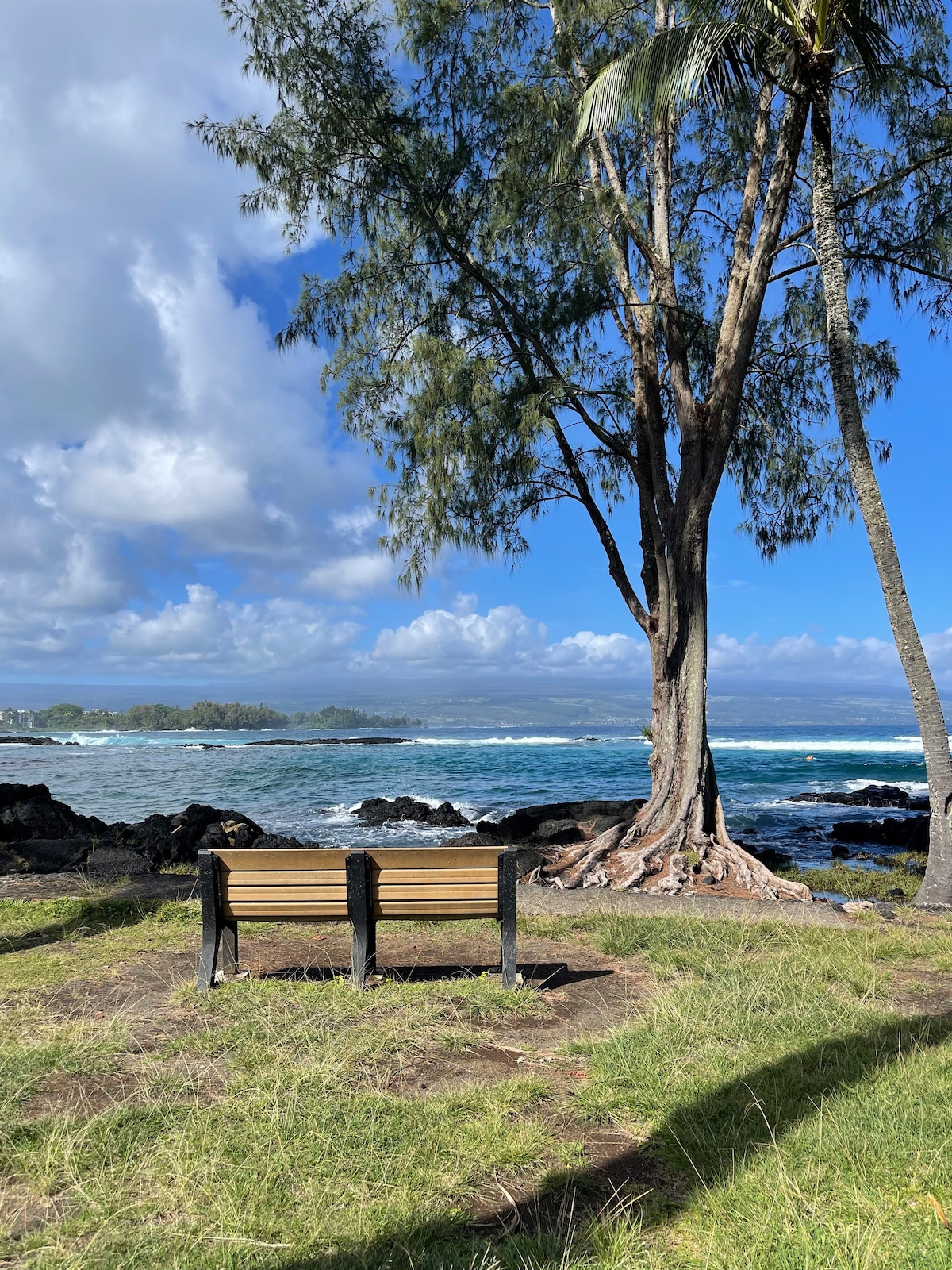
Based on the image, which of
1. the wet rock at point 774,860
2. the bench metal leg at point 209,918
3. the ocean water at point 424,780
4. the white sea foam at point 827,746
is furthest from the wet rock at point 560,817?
the white sea foam at point 827,746

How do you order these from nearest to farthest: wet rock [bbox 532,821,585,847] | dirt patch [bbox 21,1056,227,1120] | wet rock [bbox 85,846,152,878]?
dirt patch [bbox 21,1056,227,1120] → wet rock [bbox 85,846,152,878] → wet rock [bbox 532,821,585,847]

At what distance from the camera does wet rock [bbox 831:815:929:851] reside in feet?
54.3

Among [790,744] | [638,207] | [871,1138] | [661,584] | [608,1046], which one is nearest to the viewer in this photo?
[871,1138]

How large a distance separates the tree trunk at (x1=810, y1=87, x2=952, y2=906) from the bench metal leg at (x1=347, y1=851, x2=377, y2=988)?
561 centimetres

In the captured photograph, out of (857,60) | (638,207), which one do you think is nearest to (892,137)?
(857,60)

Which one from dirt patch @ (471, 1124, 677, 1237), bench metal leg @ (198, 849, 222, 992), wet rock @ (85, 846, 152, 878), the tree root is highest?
bench metal leg @ (198, 849, 222, 992)

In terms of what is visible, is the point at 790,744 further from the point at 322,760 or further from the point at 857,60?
the point at 857,60

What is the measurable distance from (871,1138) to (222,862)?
3.60 meters

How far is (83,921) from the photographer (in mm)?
6863

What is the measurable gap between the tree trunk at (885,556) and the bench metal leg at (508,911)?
4.89 m

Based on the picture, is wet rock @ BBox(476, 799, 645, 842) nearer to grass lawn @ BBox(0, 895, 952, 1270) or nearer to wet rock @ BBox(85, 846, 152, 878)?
wet rock @ BBox(85, 846, 152, 878)

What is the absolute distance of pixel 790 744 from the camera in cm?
6131

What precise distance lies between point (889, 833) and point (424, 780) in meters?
18.8

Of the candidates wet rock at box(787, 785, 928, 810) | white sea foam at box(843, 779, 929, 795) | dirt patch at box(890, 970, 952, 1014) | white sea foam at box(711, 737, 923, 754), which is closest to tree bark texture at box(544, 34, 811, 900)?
dirt patch at box(890, 970, 952, 1014)
